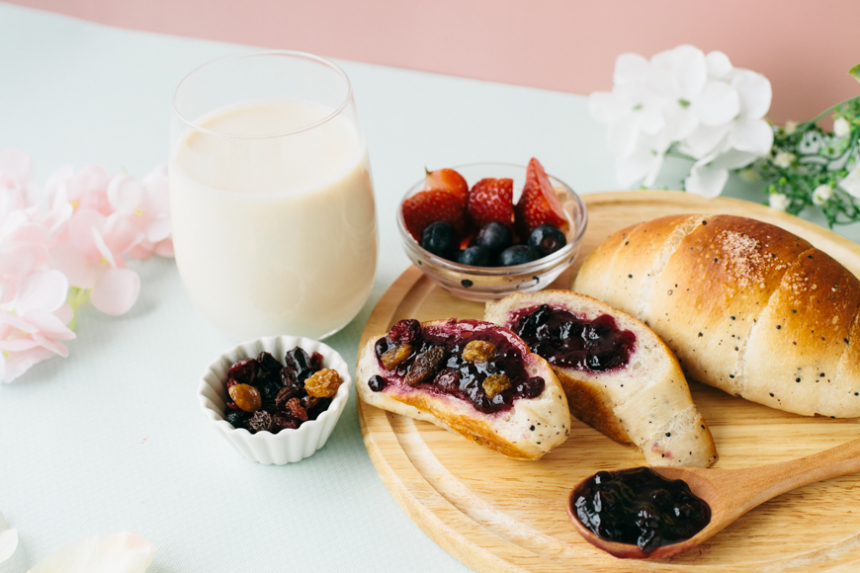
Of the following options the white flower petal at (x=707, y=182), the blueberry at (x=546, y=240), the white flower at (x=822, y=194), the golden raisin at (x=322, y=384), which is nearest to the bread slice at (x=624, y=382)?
the blueberry at (x=546, y=240)

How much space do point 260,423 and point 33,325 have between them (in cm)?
79

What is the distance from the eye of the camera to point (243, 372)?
1766 mm

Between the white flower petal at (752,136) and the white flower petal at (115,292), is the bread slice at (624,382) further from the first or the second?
the white flower petal at (115,292)

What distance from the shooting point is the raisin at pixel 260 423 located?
168 centimetres

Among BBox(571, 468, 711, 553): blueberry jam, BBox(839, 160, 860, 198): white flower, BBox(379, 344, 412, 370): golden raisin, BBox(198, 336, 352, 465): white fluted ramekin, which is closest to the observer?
BBox(571, 468, 711, 553): blueberry jam

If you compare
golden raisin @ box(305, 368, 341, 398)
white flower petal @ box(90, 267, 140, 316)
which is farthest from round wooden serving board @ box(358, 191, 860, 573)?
white flower petal @ box(90, 267, 140, 316)

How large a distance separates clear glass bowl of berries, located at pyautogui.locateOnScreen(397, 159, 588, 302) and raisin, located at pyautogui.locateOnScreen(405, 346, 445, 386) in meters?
0.36

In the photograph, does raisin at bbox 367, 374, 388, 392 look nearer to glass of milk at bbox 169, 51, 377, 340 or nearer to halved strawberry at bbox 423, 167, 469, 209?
glass of milk at bbox 169, 51, 377, 340

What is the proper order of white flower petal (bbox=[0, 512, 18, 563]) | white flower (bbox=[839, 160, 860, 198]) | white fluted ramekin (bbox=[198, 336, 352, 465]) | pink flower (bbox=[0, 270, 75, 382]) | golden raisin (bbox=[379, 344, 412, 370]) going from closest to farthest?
1. white flower petal (bbox=[0, 512, 18, 563])
2. white fluted ramekin (bbox=[198, 336, 352, 465])
3. golden raisin (bbox=[379, 344, 412, 370])
4. pink flower (bbox=[0, 270, 75, 382])
5. white flower (bbox=[839, 160, 860, 198])

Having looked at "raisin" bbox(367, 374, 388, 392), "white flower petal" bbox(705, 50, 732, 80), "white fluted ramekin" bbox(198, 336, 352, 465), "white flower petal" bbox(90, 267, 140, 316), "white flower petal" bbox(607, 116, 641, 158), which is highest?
"white flower petal" bbox(705, 50, 732, 80)

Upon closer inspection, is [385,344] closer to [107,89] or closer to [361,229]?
[361,229]

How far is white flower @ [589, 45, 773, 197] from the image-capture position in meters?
2.47

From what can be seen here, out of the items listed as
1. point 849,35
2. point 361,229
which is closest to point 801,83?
point 849,35

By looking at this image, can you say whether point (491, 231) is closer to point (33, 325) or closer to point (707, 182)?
point (707, 182)
